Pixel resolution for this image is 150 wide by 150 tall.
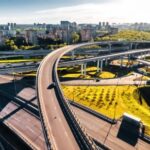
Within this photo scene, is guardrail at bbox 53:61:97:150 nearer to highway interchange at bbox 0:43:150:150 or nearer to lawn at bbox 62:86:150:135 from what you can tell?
highway interchange at bbox 0:43:150:150

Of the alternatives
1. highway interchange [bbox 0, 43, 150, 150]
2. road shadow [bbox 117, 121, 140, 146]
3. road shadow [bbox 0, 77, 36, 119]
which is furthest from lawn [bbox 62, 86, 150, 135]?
road shadow [bbox 0, 77, 36, 119]

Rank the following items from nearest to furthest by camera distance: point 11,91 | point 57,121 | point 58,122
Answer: point 58,122 → point 57,121 → point 11,91

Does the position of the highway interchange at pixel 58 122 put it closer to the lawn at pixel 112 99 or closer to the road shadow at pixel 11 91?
the road shadow at pixel 11 91

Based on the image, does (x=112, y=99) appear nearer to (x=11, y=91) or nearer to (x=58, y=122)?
(x=58, y=122)

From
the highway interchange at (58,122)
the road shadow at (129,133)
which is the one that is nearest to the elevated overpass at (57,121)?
the highway interchange at (58,122)

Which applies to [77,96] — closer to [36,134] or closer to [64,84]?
[64,84]

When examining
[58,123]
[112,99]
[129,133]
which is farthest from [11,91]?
[129,133]

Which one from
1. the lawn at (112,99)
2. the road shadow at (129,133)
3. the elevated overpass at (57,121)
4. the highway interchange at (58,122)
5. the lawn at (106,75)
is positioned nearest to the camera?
the highway interchange at (58,122)
